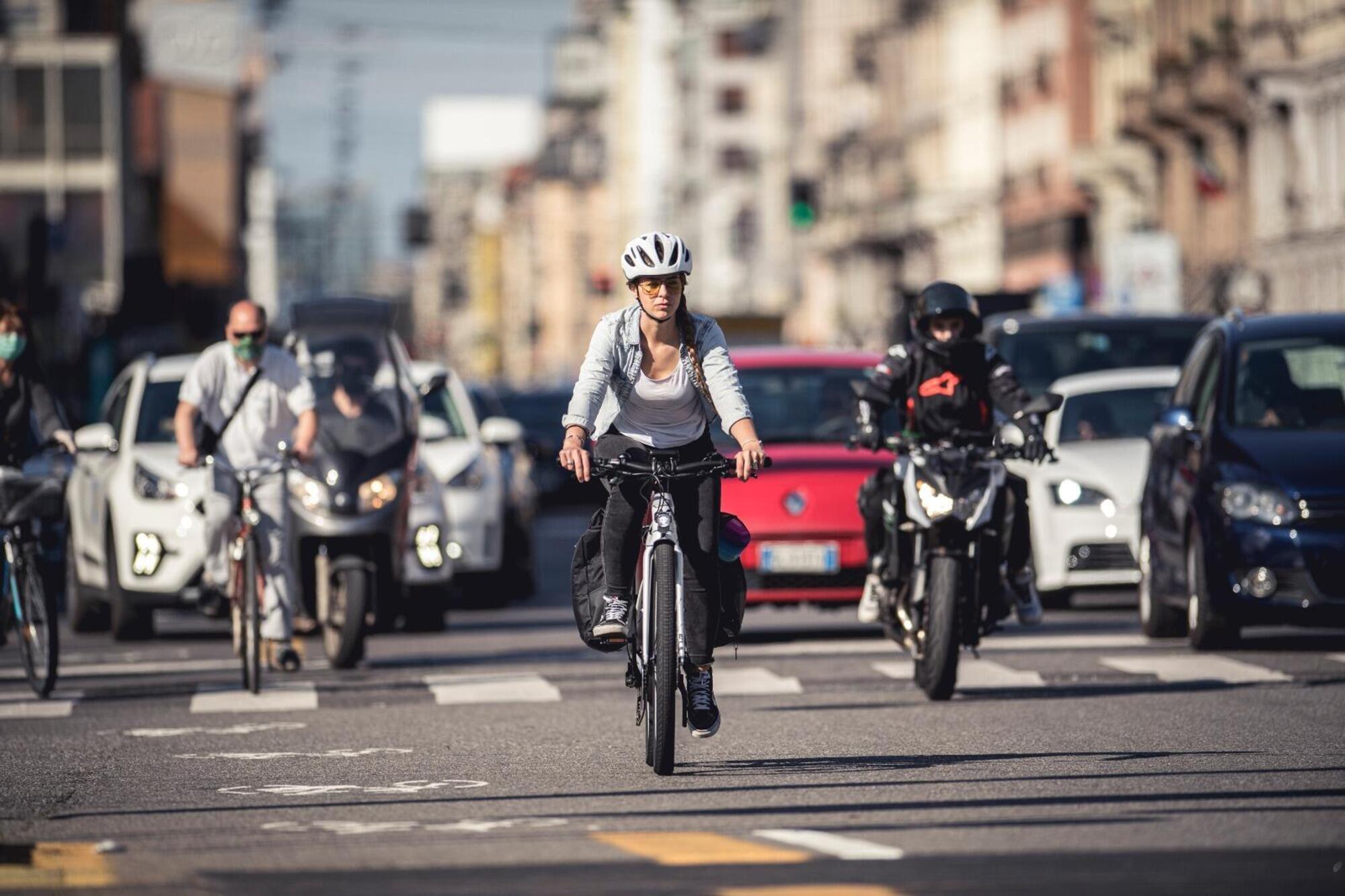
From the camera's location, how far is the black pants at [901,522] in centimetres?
1414

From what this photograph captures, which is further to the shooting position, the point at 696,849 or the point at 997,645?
the point at 997,645

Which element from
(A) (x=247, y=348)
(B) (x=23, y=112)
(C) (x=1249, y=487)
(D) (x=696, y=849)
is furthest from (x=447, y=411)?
(B) (x=23, y=112)

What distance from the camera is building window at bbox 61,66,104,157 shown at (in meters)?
85.6

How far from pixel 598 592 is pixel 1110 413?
10.8 meters

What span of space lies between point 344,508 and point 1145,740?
6.56 metres

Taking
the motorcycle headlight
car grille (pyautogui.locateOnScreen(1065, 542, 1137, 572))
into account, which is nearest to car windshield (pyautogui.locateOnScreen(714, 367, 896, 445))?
car grille (pyautogui.locateOnScreen(1065, 542, 1137, 572))

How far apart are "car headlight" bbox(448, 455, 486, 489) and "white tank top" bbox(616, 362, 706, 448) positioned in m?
10.6

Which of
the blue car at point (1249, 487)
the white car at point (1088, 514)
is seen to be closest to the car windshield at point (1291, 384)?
the blue car at point (1249, 487)

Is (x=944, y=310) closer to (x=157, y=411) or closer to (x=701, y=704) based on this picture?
(x=701, y=704)

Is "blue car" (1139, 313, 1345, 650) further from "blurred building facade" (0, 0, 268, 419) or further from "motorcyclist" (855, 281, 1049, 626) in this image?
"blurred building facade" (0, 0, 268, 419)

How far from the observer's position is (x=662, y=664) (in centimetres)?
1080

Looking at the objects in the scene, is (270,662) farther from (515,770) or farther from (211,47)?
(211,47)

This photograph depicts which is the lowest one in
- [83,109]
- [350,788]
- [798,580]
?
[350,788]

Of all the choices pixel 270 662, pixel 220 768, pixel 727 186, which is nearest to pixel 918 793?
pixel 220 768
